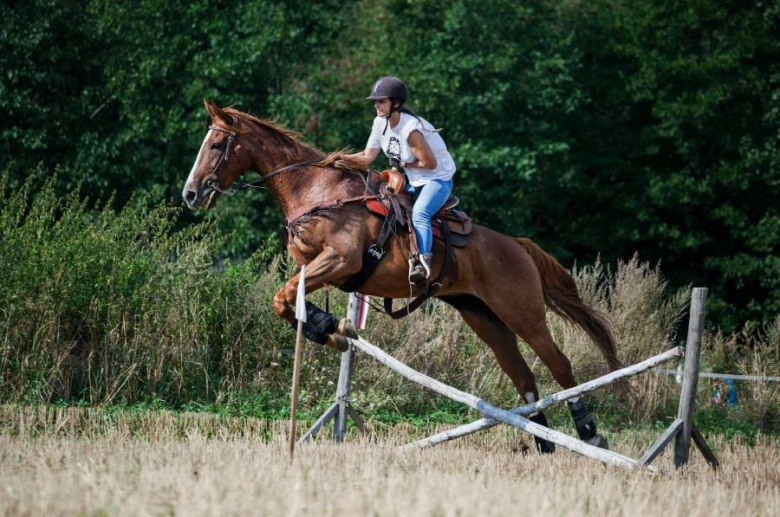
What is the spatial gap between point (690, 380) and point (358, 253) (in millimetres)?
3006

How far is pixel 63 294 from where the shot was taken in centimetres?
1077

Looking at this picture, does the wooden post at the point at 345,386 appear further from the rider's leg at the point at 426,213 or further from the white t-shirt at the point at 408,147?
the white t-shirt at the point at 408,147

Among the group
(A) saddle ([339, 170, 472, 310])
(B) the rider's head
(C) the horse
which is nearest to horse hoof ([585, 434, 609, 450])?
(C) the horse

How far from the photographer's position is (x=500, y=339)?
9727 millimetres

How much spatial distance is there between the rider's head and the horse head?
1.27m

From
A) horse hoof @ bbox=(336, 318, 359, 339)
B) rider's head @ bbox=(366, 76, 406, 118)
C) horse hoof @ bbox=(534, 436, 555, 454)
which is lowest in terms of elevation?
horse hoof @ bbox=(534, 436, 555, 454)

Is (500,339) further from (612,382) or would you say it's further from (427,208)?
(427,208)

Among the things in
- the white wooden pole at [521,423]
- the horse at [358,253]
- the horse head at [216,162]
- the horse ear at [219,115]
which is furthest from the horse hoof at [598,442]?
the horse ear at [219,115]

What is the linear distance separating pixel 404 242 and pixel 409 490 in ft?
10.1

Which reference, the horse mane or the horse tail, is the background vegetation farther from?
the horse mane

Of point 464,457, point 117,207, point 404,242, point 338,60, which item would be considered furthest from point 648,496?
point 338,60

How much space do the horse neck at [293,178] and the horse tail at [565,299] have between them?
204 centimetres

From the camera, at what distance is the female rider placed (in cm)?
852

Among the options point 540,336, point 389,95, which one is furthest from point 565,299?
point 389,95
